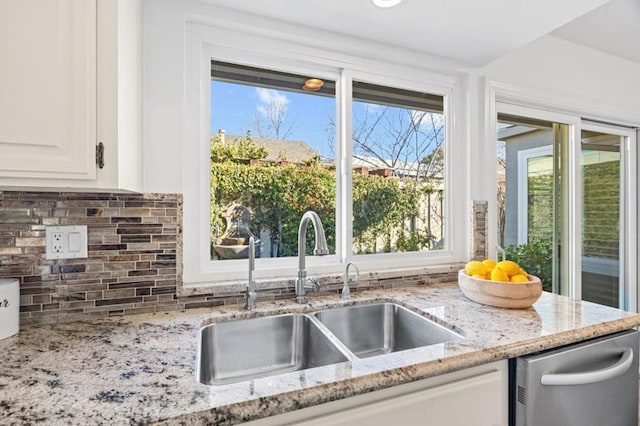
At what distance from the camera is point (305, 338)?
1.33m

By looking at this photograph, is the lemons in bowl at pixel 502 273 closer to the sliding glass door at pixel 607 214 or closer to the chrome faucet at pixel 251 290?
the chrome faucet at pixel 251 290

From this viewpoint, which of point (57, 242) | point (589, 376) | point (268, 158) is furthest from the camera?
point (268, 158)

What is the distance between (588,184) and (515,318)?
1.94 metres

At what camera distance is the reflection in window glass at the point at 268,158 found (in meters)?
1.53

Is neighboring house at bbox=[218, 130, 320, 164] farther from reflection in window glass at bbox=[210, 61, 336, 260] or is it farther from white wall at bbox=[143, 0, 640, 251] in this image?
white wall at bbox=[143, 0, 640, 251]

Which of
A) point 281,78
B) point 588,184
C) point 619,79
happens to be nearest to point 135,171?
point 281,78

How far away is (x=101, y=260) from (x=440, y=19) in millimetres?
1698

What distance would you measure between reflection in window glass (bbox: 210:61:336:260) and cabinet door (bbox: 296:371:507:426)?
0.89m

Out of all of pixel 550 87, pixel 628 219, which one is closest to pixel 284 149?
pixel 550 87

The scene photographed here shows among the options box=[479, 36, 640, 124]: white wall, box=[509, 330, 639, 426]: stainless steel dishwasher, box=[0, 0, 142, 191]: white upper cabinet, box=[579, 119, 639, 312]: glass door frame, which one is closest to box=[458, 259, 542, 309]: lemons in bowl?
box=[509, 330, 639, 426]: stainless steel dishwasher

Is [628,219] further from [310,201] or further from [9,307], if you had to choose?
[9,307]

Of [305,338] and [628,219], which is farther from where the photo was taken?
[628,219]

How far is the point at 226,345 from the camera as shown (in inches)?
48.3

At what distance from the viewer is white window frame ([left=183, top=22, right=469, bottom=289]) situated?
1434 millimetres
